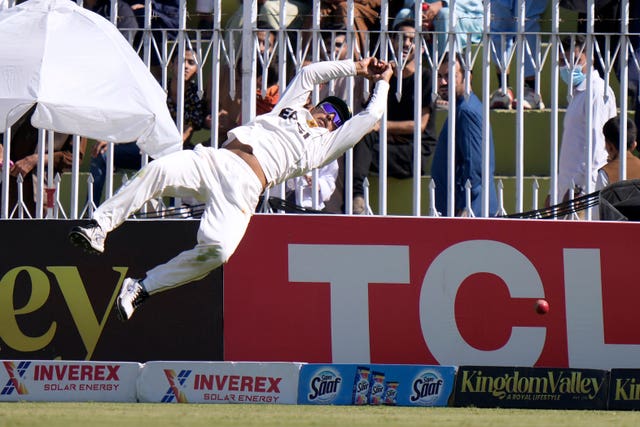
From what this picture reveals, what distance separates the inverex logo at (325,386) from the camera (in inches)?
320

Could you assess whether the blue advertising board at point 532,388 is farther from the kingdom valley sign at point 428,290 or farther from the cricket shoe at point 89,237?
the cricket shoe at point 89,237

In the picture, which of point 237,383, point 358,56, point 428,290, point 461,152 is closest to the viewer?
point 237,383

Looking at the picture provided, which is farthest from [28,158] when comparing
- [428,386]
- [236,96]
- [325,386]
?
[428,386]

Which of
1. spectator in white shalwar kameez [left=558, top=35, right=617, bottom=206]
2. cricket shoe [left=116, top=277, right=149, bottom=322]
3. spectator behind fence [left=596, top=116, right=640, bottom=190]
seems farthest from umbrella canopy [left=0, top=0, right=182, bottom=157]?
spectator behind fence [left=596, top=116, right=640, bottom=190]

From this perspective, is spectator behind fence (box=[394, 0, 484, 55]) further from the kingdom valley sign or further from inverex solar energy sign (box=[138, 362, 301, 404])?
inverex solar energy sign (box=[138, 362, 301, 404])

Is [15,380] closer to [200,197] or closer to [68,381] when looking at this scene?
[68,381]

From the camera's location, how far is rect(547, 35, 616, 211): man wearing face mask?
9328 mm

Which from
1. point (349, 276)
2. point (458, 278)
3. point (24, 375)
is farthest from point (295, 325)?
point (24, 375)

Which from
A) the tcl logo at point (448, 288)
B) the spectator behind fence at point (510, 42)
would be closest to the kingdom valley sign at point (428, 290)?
the tcl logo at point (448, 288)

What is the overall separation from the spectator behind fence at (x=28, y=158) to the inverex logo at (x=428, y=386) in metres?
3.24

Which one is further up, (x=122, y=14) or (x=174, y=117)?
(x=122, y=14)

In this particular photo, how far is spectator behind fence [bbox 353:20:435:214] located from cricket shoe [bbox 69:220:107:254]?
7.78 feet

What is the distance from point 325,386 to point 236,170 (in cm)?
145

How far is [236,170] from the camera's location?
322 inches
